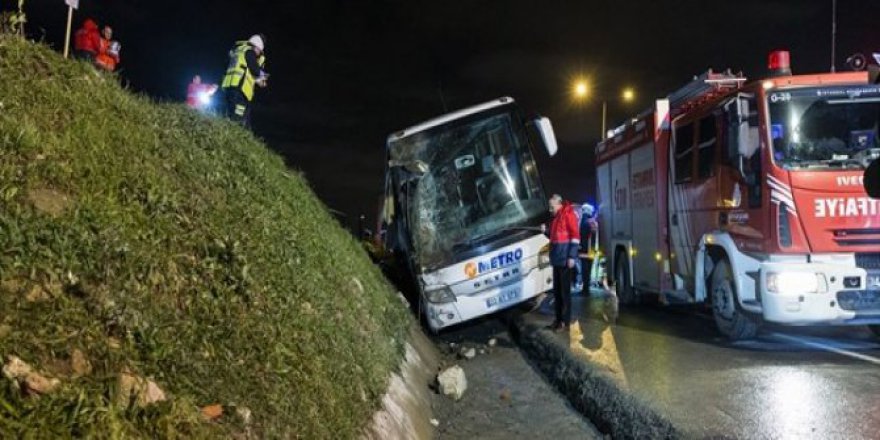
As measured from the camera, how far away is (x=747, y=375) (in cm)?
651

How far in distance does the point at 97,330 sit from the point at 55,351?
0.80 ft

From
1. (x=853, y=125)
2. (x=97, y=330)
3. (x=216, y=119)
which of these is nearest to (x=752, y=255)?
(x=853, y=125)

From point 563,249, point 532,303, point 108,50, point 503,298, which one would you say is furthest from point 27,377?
point 108,50

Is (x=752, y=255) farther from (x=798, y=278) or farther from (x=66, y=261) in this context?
(x=66, y=261)

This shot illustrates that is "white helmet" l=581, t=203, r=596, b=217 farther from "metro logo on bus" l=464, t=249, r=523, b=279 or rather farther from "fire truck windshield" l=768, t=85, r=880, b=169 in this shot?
"fire truck windshield" l=768, t=85, r=880, b=169

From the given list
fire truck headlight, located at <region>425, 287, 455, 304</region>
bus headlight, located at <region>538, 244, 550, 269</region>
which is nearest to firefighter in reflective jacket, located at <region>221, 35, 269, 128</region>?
fire truck headlight, located at <region>425, 287, 455, 304</region>

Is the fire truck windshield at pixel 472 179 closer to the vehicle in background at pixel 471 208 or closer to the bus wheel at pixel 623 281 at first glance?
the vehicle in background at pixel 471 208

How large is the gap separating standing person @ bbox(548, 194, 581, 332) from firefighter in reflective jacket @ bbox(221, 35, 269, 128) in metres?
4.99

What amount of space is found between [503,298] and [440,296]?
2.89 ft

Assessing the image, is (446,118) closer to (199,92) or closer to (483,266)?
(483,266)

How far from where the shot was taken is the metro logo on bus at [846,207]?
23.3 feet

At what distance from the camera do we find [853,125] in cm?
743

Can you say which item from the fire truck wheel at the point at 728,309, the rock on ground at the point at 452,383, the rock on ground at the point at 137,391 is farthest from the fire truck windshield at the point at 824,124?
the rock on ground at the point at 137,391

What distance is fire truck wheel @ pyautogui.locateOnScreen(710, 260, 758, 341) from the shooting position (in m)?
8.05
